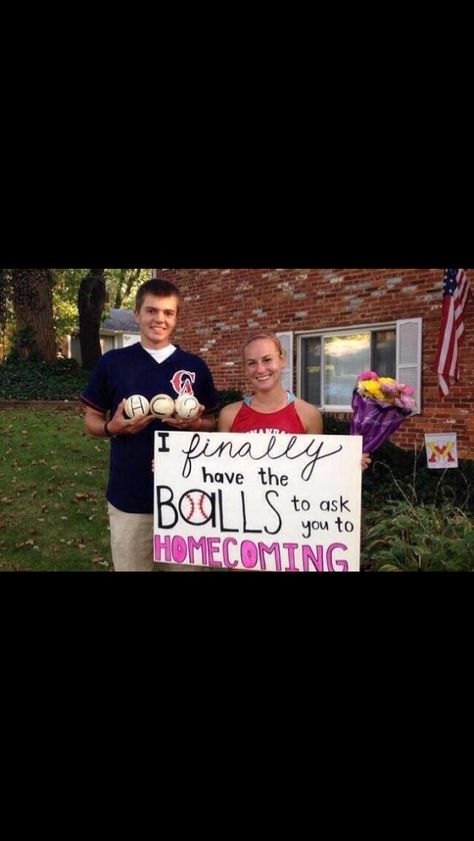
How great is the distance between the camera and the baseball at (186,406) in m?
2.25

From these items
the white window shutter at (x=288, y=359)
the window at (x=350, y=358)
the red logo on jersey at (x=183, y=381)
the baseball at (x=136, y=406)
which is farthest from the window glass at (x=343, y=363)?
the baseball at (x=136, y=406)

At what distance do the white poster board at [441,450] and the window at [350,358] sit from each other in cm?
33

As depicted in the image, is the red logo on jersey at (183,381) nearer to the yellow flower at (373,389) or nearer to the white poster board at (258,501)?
the white poster board at (258,501)

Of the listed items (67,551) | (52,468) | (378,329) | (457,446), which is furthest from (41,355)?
(457,446)

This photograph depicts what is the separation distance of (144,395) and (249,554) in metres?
0.79

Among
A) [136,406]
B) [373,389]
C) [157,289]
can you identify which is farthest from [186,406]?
[373,389]

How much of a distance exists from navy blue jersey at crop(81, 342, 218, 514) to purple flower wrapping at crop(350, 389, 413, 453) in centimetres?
63

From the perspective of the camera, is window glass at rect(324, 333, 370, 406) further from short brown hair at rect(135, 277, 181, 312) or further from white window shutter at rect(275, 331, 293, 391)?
short brown hair at rect(135, 277, 181, 312)

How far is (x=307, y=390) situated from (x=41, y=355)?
2111 millimetres

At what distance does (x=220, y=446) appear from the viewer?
91.7 inches

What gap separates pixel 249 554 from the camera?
2379 mm

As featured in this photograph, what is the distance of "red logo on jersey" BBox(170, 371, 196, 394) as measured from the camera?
228 centimetres

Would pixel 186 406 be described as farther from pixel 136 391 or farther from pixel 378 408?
pixel 378 408
